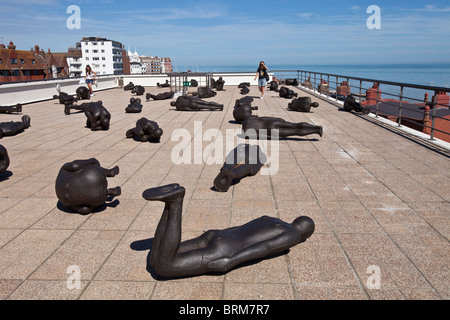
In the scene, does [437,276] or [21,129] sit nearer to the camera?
[437,276]

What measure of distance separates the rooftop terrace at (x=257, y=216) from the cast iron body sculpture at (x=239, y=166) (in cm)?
17

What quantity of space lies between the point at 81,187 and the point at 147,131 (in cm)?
437

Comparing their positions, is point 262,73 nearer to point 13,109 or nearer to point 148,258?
point 13,109

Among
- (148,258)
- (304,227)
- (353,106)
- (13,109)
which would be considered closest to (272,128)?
(304,227)

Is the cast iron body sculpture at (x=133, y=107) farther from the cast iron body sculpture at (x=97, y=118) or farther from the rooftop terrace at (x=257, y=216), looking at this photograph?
the rooftop terrace at (x=257, y=216)

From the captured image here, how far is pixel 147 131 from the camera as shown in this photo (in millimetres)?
8891

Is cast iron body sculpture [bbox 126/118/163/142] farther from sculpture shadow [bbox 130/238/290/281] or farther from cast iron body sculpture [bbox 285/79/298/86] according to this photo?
cast iron body sculpture [bbox 285/79/298/86]

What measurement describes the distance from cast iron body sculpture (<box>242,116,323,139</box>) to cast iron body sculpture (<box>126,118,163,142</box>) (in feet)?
7.55

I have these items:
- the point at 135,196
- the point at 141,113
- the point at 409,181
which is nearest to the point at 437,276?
the point at 409,181

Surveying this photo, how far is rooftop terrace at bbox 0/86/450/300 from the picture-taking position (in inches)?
126

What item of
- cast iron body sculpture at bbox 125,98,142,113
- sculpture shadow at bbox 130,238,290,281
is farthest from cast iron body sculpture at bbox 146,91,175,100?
sculpture shadow at bbox 130,238,290,281
